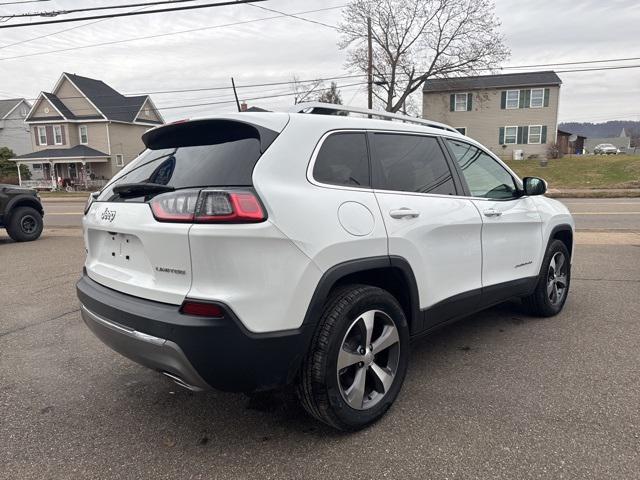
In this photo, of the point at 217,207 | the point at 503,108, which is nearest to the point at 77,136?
the point at 503,108

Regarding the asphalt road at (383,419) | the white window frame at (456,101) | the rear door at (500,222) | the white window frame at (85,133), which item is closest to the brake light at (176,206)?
the asphalt road at (383,419)

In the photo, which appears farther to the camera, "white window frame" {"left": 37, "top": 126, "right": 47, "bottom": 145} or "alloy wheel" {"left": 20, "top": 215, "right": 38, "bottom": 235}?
"white window frame" {"left": 37, "top": 126, "right": 47, "bottom": 145}

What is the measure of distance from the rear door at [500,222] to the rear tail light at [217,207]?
77.2 inches

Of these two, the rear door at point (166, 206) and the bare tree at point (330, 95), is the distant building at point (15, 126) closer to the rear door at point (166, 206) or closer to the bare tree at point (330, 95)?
the bare tree at point (330, 95)

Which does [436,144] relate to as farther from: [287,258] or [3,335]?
[3,335]

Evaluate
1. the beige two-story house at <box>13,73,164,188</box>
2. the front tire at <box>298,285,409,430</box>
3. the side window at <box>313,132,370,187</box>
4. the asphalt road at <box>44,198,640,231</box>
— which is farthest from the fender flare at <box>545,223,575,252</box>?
the beige two-story house at <box>13,73,164,188</box>

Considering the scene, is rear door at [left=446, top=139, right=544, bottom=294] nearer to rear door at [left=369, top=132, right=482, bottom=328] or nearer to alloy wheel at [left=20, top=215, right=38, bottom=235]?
rear door at [left=369, top=132, right=482, bottom=328]

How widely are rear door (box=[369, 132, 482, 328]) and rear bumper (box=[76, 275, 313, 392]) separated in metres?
0.93

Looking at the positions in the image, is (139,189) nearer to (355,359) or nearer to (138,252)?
(138,252)

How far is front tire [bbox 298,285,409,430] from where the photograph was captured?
2.54 meters

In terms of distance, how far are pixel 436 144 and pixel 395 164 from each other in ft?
1.94

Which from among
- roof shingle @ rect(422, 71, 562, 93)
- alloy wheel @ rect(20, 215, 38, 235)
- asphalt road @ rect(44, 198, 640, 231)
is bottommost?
asphalt road @ rect(44, 198, 640, 231)

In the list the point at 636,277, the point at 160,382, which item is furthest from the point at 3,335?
the point at 636,277

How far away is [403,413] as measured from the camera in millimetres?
2971
